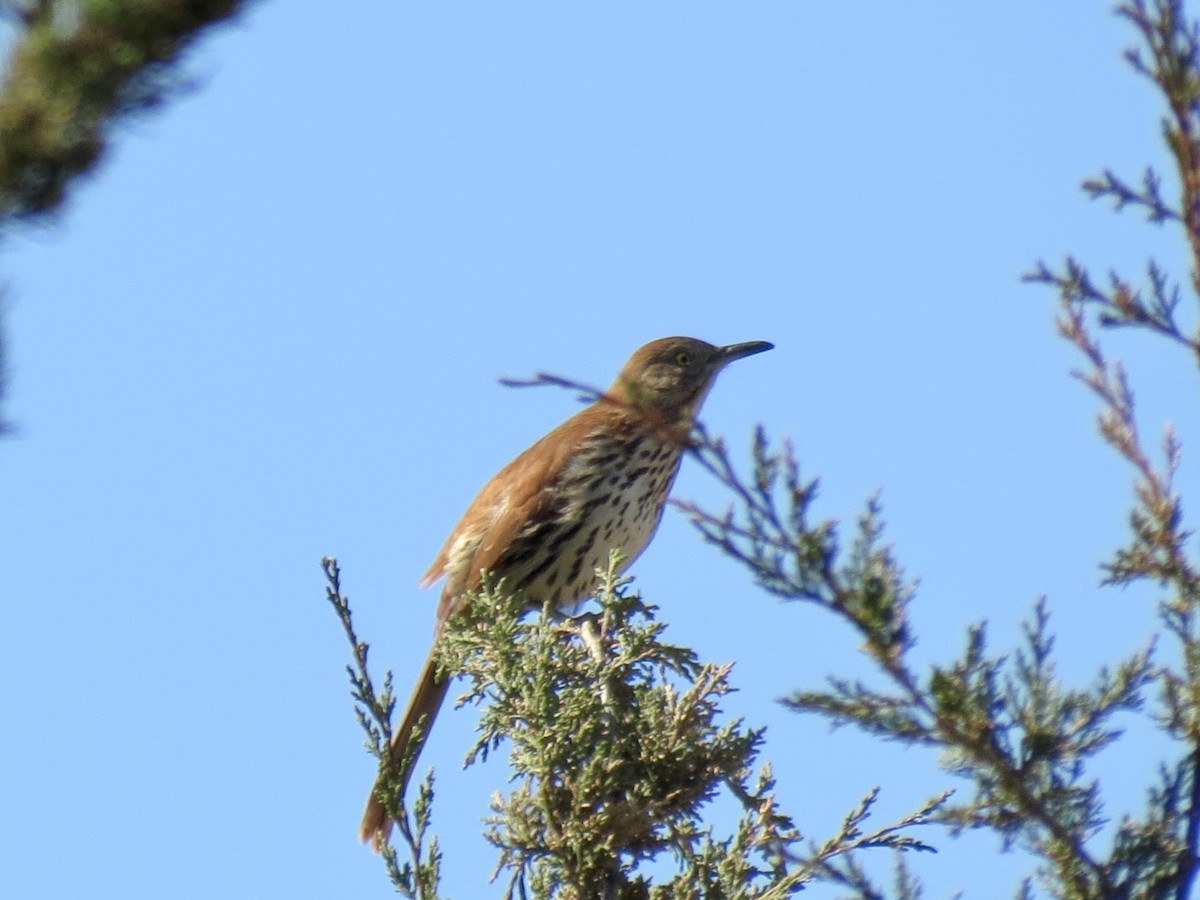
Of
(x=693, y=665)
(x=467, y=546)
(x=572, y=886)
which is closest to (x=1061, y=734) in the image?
(x=572, y=886)

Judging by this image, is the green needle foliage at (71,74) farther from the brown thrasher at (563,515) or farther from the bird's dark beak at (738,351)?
the bird's dark beak at (738,351)

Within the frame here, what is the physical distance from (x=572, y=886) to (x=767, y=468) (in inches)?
59.1

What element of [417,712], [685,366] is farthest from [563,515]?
[685,366]

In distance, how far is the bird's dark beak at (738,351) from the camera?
768cm

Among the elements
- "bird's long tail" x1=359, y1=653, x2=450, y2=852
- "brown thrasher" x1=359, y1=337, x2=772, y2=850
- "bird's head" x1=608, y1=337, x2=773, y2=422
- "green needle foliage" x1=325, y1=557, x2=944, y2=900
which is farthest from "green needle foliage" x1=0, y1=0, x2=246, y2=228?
"bird's head" x1=608, y1=337, x2=773, y2=422

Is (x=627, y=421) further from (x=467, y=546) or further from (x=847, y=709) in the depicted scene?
(x=847, y=709)

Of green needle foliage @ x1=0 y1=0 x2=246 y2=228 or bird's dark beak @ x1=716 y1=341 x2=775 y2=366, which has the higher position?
bird's dark beak @ x1=716 y1=341 x2=775 y2=366

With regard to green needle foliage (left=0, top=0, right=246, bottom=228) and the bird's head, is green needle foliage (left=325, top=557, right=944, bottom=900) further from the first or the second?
the bird's head

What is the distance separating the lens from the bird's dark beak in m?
7.68

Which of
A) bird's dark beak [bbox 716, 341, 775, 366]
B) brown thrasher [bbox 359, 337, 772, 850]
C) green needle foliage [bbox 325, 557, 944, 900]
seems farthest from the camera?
bird's dark beak [bbox 716, 341, 775, 366]

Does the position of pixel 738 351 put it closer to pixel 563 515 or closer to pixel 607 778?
pixel 563 515

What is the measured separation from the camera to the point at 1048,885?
8.63 feet

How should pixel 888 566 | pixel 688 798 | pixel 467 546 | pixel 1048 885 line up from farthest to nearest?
pixel 467 546 → pixel 688 798 → pixel 1048 885 → pixel 888 566

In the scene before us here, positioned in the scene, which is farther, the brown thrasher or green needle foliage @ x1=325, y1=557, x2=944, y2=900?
the brown thrasher
